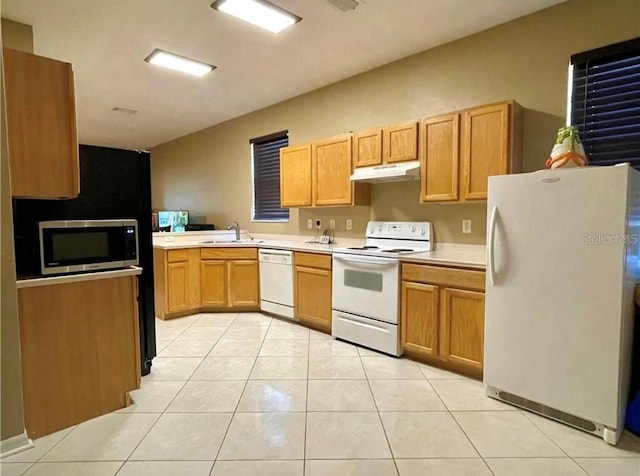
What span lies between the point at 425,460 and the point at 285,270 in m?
2.56

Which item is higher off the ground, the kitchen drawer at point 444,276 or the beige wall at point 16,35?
the beige wall at point 16,35

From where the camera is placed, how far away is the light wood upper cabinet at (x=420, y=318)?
271 centimetres

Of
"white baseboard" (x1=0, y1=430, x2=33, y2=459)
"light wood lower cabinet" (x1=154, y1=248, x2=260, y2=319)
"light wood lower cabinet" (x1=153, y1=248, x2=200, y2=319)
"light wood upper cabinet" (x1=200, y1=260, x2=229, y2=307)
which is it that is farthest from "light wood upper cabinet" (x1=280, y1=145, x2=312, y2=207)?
"white baseboard" (x1=0, y1=430, x2=33, y2=459)

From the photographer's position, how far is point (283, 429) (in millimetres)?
1966

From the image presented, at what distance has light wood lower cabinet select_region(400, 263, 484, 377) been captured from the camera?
8.18ft

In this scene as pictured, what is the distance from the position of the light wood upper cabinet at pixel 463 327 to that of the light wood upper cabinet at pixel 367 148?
1482 millimetres

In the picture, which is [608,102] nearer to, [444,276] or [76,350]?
[444,276]

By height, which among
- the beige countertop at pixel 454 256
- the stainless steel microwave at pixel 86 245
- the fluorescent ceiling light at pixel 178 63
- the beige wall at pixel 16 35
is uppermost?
the fluorescent ceiling light at pixel 178 63

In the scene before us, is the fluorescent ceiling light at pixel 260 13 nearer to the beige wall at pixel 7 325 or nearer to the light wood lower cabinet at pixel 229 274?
the beige wall at pixel 7 325

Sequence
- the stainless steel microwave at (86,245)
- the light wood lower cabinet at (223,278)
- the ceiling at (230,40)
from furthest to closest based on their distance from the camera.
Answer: the light wood lower cabinet at (223,278) → the ceiling at (230,40) → the stainless steel microwave at (86,245)

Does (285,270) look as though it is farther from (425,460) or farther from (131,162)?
(425,460)

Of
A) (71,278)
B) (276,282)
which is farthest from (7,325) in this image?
(276,282)

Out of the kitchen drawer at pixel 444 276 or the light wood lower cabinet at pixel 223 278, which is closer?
the kitchen drawer at pixel 444 276

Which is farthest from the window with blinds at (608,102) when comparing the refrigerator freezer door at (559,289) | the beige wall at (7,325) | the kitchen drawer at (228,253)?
the beige wall at (7,325)
